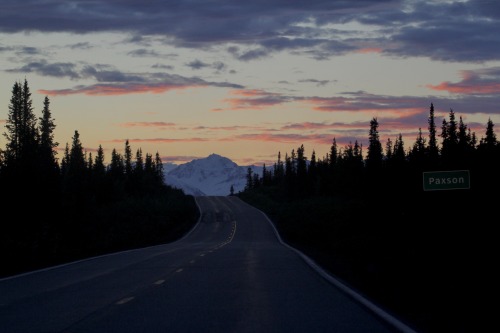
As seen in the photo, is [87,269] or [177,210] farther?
[177,210]

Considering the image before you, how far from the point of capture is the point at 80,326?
36.9 ft

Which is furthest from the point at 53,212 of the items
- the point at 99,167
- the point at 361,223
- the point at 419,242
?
the point at 99,167

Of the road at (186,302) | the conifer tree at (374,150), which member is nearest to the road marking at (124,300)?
the road at (186,302)

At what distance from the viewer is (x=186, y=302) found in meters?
14.4

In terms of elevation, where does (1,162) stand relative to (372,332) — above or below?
above

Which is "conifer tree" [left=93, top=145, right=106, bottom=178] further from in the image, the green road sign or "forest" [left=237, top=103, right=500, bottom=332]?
the green road sign

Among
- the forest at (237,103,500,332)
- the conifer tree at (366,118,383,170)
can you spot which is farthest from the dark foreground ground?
the conifer tree at (366,118,383,170)

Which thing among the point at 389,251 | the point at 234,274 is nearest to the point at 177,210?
the point at 389,251

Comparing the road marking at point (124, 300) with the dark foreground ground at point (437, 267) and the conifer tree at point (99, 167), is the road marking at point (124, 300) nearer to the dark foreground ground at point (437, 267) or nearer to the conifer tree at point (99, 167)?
the dark foreground ground at point (437, 267)

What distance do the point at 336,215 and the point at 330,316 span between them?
57.9 metres

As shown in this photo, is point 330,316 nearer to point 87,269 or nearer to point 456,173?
point 456,173

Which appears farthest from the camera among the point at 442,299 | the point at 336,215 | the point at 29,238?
the point at 336,215

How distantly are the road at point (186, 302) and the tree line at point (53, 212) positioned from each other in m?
5.78

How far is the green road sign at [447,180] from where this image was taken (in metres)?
24.6
